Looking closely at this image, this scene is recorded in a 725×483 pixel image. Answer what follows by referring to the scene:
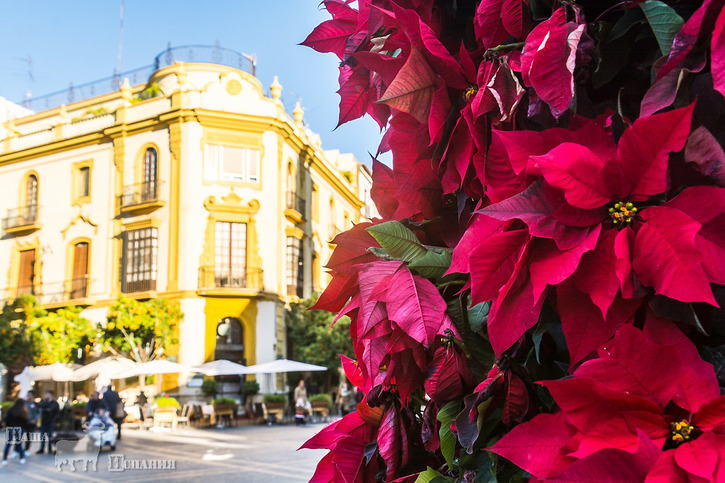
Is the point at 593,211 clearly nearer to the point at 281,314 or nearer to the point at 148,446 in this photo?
the point at 148,446

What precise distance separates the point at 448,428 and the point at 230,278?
967 inches

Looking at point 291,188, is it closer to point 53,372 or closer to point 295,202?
point 295,202

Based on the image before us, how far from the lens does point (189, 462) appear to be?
12.2 meters

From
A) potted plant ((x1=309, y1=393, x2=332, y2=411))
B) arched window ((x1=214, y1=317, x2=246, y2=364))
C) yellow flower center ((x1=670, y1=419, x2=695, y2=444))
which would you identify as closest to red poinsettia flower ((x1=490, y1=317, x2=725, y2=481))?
yellow flower center ((x1=670, y1=419, x2=695, y2=444))

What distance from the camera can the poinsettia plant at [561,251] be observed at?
0.52 metres

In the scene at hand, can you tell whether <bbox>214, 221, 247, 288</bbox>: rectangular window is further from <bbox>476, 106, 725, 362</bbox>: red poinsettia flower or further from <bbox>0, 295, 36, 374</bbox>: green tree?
<bbox>476, 106, 725, 362</bbox>: red poinsettia flower

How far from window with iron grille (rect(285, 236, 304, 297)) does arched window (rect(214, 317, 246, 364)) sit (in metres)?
2.64

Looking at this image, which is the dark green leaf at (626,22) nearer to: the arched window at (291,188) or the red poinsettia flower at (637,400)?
the red poinsettia flower at (637,400)

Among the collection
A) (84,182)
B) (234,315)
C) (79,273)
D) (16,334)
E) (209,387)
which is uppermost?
(84,182)


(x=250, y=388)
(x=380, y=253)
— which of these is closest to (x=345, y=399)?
(x=250, y=388)

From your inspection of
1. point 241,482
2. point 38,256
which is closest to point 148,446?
point 241,482

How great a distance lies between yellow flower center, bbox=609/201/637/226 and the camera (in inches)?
22.0

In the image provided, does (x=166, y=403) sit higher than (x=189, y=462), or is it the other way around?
(x=166, y=403)

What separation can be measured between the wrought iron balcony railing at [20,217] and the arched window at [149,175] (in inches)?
228
